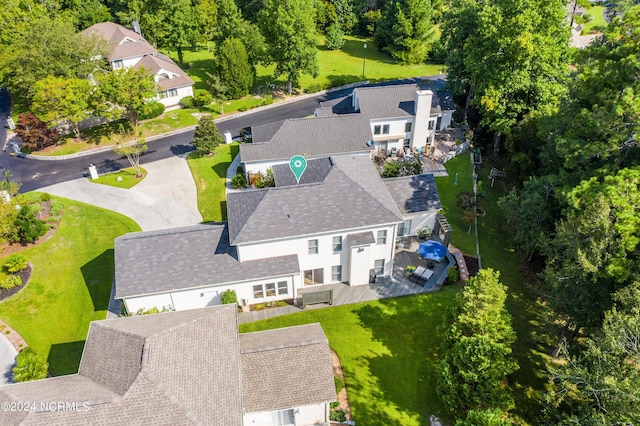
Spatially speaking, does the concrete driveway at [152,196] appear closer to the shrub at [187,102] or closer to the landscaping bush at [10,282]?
the landscaping bush at [10,282]

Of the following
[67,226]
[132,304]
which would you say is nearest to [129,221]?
[67,226]

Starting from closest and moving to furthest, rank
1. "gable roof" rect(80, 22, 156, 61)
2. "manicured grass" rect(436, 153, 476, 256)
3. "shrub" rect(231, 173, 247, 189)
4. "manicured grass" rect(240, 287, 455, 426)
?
"manicured grass" rect(240, 287, 455, 426)
"manicured grass" rect(436, 153, 476, 256)
"shrub" rect(231, 173, 247, 189)
"gable roof" rect(80, 22, 156, 61)

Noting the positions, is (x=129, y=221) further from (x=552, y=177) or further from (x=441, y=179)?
(x=552, y=177)

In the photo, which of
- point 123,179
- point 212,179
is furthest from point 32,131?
point 212,179

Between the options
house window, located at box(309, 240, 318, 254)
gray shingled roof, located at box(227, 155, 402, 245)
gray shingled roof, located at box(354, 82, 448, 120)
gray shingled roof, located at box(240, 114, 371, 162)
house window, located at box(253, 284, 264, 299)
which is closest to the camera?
gray shingled roof, located at box(227, 155, 402, 245)

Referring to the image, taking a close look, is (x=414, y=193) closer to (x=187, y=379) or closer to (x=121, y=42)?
(x=187, y=379)

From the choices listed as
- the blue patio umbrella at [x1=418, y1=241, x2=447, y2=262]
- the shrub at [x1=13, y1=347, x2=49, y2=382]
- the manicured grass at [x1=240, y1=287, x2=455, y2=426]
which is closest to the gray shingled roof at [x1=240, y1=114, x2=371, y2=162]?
the blue patio umbrella at [x1=418, y1=241, x2=447, y2=262]

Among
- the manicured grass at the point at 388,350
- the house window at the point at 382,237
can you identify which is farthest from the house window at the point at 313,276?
the house window at the point at 382,237

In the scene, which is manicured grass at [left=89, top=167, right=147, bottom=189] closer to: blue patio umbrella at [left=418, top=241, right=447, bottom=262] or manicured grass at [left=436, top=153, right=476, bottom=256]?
blue patio umbrella at [left=418, top=241, right=447, bottom=262]
